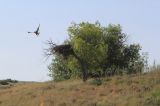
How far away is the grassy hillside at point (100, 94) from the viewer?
76.7 feet

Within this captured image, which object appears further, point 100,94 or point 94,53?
point 94,53

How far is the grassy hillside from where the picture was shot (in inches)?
921

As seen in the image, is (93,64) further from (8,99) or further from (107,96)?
(107,96)

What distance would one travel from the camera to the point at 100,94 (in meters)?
27.2

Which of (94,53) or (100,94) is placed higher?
(94,53)

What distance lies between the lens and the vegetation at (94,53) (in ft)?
137

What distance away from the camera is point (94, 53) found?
47969 mm

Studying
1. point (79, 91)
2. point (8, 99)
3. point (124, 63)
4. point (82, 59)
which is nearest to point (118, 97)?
point (79, 91)

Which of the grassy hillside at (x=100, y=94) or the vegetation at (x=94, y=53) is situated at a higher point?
the vegetation at (x=94, y=53)

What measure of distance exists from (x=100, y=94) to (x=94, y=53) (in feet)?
68.5

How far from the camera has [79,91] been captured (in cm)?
2950

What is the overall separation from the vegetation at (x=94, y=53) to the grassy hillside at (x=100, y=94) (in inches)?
243

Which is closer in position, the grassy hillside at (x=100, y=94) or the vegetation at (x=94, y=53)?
the grassy hillside at (x=100, y=94)

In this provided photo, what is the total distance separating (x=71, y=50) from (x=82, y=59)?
2162 mm
